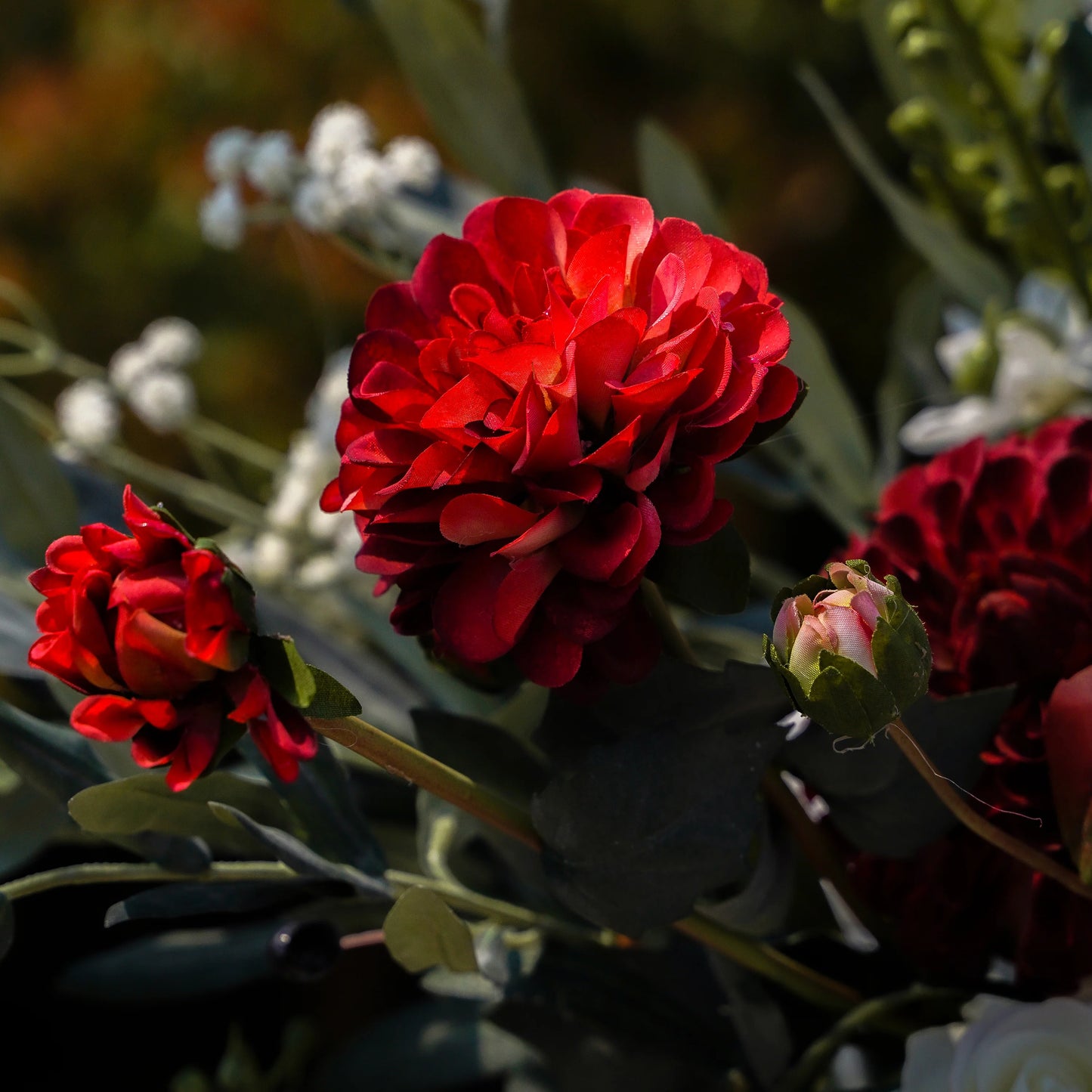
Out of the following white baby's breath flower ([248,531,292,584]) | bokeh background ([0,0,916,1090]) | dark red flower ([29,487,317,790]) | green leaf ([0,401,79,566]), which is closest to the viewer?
dark red flower ([29,487,317,790])

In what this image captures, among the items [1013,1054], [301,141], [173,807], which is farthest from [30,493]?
[301,141]

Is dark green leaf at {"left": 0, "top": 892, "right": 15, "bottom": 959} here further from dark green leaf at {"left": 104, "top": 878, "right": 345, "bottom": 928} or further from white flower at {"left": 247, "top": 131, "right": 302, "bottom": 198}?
white flower at {"left": 247, "top": 131, "right": 302, "bottom": 198}

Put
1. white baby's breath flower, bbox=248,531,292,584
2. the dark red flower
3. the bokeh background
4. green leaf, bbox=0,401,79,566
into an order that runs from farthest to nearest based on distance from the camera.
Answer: the bokeh background, white baby's breath flower, bbox=248,531,292,584, green leaf, bbox=0,401,79,566, the dark red flower

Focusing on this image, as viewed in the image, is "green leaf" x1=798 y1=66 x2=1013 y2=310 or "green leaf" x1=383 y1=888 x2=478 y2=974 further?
"green leaf" x1=798 y1=66 x2=1013 y2=310

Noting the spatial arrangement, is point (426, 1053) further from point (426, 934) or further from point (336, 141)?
point (336, 141)

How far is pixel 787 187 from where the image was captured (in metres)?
0.75

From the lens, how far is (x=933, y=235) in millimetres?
292

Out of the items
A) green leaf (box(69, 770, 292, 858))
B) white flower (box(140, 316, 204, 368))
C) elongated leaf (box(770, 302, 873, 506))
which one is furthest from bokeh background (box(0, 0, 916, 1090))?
green leaf (box(69, 770, 292, 858))

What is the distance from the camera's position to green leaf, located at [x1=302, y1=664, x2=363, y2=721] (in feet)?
0.41

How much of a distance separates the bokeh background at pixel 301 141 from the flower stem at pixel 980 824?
57cm

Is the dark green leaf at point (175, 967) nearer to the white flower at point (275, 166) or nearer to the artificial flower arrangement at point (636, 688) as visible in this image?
the artificial flower arrangement at point (636, 688)

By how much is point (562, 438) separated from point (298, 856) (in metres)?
0.07

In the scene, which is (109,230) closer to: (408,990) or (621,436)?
(408,990)

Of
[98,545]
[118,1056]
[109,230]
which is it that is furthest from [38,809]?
[109,230]
